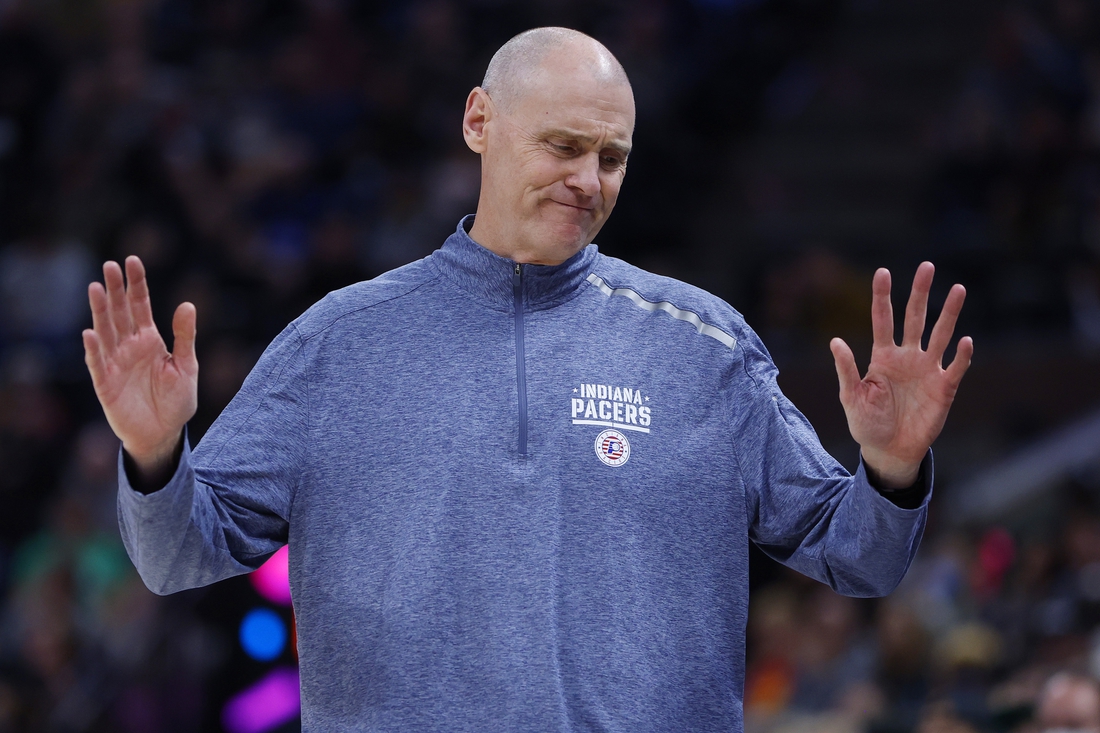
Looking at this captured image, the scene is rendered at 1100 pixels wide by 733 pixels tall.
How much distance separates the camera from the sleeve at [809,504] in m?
2.49

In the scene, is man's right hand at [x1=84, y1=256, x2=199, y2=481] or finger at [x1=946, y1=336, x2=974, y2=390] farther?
finger at [x1=946, y1=336, x2=974, y2=390]

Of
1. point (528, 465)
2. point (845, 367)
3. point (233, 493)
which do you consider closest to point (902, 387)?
point (845, 367)

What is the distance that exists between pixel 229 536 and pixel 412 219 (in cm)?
668

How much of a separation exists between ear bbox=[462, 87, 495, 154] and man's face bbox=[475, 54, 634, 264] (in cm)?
7

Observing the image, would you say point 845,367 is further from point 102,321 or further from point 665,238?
point 665,238

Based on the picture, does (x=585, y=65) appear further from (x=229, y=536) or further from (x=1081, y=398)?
(x=1081, y=398)

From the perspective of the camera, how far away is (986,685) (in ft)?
18.4

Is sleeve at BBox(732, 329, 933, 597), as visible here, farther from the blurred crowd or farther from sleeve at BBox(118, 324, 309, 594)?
the blurred crowd

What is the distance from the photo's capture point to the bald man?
2.42 m

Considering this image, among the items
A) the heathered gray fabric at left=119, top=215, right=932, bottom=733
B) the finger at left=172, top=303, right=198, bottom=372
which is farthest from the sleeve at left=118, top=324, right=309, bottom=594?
the finger at left=172, top=303, right=198, bottom=372

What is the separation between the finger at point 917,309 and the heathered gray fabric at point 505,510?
0.87 feet

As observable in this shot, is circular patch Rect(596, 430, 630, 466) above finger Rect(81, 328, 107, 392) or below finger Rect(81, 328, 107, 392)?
below

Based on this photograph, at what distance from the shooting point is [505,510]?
249cm

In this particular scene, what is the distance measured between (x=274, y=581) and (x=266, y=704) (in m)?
0.43
